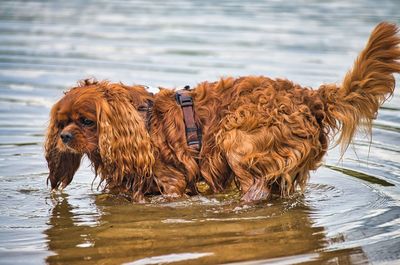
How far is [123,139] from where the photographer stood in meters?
8.38

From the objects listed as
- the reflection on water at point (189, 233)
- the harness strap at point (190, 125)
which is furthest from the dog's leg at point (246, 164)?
the harness strap at point (190, 125)

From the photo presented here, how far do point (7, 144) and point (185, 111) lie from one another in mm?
3355

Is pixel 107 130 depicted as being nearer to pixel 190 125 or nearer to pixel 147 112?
pixel 147 112

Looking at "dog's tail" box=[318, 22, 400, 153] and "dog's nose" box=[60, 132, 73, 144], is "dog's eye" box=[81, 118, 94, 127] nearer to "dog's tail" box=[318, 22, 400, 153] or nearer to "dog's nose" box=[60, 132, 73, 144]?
"dog's nose" box=[60, 132, 73, 144]

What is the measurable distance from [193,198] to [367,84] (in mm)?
1965

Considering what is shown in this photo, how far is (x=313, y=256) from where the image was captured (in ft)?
23.1

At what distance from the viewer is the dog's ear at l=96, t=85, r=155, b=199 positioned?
8.31m

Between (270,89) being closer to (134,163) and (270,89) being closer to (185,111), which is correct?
(185,111)

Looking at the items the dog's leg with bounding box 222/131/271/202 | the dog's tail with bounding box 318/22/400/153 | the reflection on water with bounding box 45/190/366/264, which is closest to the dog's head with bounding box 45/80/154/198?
the reflection on water with bounding box 45/190/366/264

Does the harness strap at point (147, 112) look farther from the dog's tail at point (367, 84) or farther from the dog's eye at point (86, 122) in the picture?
the dog's tail at point (367, 84)

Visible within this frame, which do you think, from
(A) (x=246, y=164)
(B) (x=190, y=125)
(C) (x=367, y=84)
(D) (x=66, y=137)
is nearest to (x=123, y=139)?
(D) (x=66, y=137)

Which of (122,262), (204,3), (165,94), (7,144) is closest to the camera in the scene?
(122,262)

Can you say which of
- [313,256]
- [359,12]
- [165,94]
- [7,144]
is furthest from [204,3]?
[313,256]

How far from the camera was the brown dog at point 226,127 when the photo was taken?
8.27 metres
